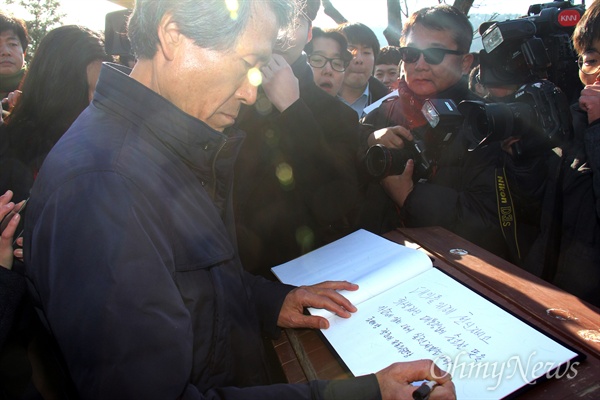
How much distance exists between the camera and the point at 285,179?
181cm

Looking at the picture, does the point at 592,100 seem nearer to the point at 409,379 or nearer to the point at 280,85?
the point at 280,85

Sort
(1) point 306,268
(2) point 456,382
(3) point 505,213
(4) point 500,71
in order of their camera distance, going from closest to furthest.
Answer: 1. (2) point 456,382
2. (1) point 306,268
3. (3) point 505,213
4. (4) point 500,71

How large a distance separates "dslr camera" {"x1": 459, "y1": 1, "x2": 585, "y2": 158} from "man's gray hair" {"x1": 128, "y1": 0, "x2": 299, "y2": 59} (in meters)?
1.10

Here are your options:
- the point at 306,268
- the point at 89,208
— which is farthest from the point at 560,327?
the point at 89,208

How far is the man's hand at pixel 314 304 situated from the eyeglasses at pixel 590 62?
1.49 meters

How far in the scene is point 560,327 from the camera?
93 cm

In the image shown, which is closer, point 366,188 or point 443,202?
point 443,202

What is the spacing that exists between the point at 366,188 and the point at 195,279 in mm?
1499

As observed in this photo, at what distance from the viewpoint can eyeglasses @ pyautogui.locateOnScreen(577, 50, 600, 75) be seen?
1753 mm

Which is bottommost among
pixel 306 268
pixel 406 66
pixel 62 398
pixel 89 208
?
pixel 62 398

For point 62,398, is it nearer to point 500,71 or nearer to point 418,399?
point 418,399

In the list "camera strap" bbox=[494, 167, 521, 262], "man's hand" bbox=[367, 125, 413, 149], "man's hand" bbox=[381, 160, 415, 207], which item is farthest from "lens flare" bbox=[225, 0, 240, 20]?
"camera strap" bbox=[494, 167, 521, 262]

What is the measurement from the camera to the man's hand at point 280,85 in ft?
5.57


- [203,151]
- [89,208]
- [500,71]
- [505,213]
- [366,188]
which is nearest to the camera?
[89,208]
